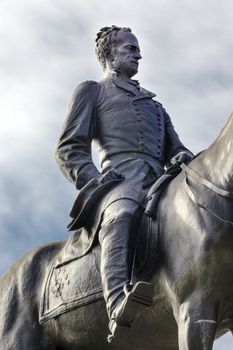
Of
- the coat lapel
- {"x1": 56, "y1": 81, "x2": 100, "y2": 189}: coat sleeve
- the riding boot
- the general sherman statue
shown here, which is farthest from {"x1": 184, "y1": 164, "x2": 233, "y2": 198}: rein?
the coat lapel

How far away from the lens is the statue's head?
1184cm

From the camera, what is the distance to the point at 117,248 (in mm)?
9984

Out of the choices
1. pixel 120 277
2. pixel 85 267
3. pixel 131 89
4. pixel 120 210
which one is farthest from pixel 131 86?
pixel 120 277

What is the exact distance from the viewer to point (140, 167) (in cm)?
1098

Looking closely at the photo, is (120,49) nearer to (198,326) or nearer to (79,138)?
(79,138)

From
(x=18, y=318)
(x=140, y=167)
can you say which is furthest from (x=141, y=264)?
(x=18, y=318)

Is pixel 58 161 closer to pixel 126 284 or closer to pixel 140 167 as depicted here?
pixel 140 167

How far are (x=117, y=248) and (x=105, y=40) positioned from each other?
2.85 metres

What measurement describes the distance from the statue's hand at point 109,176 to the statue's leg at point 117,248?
39 centimetres

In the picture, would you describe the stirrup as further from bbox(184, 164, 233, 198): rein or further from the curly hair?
the curly hair

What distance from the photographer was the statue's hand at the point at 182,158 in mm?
10664

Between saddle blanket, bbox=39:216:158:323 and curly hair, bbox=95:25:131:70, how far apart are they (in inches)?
90.9

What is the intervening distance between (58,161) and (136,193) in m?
1.21

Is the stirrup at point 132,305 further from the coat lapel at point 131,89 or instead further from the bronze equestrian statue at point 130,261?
the coat lapel at point 131,89
